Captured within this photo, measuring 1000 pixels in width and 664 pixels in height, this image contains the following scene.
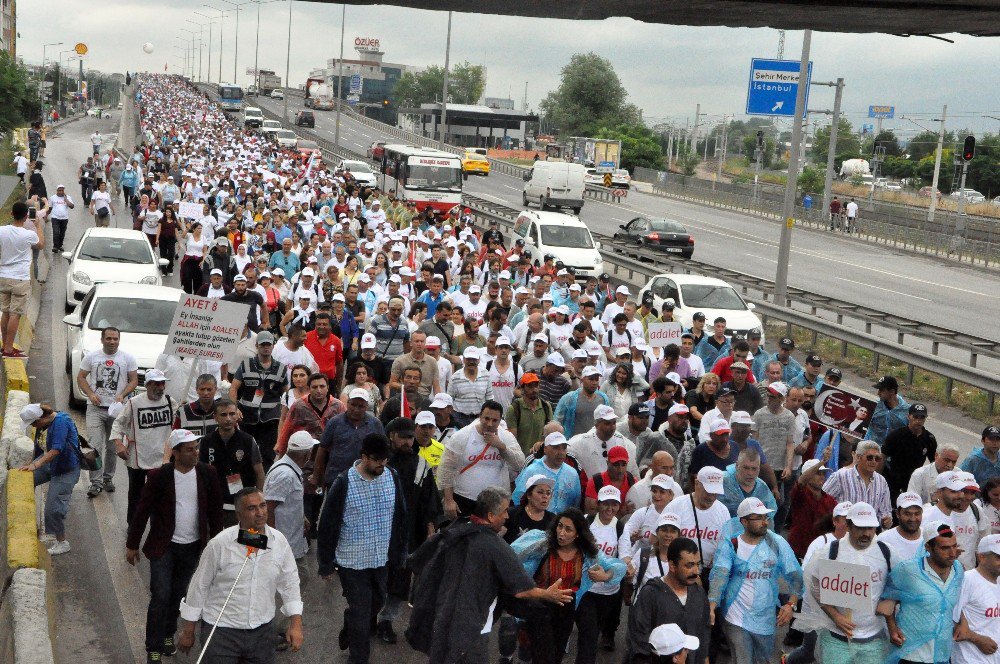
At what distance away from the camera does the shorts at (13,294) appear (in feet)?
47.7

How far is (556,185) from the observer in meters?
53.1

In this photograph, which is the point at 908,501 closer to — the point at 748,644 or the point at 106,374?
the point at 748,644

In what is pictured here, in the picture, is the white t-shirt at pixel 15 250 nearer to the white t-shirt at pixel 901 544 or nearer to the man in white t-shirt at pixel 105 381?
the man in white t-shirt at pixel 105 381

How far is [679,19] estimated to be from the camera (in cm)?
305

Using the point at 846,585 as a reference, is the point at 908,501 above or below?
above

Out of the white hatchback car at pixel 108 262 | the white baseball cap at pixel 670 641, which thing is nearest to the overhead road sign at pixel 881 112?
the white hatchback car at pixel 108 262

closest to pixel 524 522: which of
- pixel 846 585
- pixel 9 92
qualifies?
pixel 846 585

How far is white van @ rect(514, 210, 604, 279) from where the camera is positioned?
92.3ft

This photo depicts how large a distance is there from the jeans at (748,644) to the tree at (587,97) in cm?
12733

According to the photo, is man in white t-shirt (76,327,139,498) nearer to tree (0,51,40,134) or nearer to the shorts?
the shorts

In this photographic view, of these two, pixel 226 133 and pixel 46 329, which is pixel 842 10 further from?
pixel 226 133

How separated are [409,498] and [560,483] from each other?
1180mm

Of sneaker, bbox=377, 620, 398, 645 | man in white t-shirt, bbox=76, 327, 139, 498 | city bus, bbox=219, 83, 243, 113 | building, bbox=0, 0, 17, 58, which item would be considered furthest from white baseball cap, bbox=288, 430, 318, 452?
building, bbox=0, 0, 17, 58

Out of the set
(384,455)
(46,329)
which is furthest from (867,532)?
(46,329)
